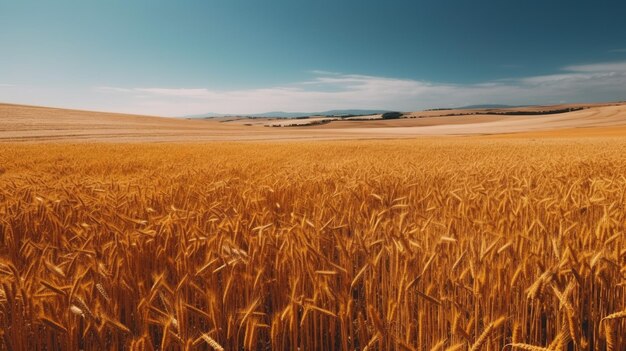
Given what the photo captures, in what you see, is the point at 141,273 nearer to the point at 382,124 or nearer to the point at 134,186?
the point at 134,186

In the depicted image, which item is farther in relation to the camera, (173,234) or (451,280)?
(173,234)

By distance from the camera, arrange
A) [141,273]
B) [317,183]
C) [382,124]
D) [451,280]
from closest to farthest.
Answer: [451,280]
[141,273]
[317,183]
[382,124]

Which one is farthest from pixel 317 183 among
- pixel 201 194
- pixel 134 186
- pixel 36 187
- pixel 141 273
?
pixel 36 187

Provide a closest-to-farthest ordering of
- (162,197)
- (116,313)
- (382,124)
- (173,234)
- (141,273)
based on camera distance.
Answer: (116,313) < (141,273) < (173,234) < (162,197) < (382,124)

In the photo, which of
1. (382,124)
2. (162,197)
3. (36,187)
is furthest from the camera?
(382,124)

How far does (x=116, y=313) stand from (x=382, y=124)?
7415 centimetres

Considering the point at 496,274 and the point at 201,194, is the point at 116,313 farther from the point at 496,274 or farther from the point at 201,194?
the point at 201,194

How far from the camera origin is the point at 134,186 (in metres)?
3.94

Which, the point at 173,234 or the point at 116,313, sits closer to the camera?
the point at 116,313

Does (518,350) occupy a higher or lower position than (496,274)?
lower

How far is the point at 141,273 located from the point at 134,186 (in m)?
2.50

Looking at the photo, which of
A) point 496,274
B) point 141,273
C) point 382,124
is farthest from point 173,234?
point 382,124

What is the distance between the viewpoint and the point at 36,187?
3.80 meters

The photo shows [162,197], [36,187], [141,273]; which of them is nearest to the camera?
[141,273]
